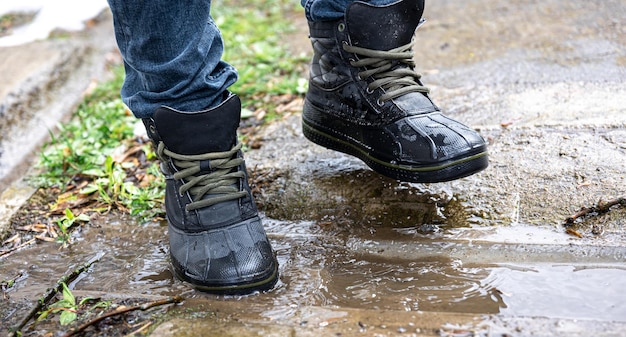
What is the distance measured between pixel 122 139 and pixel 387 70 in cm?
133

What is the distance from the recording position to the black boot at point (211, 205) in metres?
1.59

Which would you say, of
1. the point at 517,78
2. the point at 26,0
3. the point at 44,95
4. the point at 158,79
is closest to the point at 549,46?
the point at 517,78

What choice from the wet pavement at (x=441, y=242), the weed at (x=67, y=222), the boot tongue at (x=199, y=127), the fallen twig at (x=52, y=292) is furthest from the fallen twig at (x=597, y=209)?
the weed at (x=67, y=222)

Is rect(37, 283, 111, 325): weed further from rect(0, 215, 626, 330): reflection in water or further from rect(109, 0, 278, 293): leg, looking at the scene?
rect(109, 0, 278, 293): leg

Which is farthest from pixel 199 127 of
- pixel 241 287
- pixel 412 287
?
pixel 412 287

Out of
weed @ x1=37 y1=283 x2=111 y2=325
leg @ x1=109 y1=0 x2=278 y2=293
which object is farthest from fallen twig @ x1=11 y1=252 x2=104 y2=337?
leg @ x1=109 y1=0 x2=278 y2=293

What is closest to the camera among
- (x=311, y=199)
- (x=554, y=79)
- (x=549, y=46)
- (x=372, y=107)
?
(x=372, y=107)

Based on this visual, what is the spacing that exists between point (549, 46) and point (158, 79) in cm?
204

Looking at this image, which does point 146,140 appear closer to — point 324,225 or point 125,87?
point 125,87

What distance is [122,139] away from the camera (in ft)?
8.77

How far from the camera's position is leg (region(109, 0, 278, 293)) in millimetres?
1568

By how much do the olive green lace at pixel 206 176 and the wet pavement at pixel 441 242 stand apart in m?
0.23

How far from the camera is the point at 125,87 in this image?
1761 mm

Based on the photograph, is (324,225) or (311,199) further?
(311,199)
